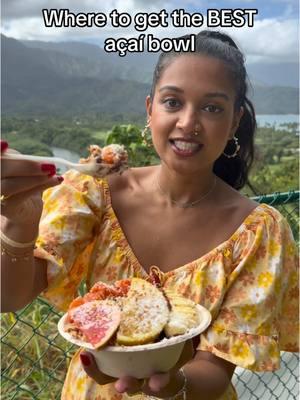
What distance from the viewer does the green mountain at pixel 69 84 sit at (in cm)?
298

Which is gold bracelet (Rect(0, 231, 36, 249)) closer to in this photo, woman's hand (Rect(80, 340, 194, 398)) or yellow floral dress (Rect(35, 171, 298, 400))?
yellow floral dress (Rect(35, 171, 298, 400))

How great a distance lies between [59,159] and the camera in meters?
1.15

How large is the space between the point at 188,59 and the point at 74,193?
491 mm

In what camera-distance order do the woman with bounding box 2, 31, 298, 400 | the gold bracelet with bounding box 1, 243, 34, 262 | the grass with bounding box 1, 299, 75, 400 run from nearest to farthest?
the gold bracelet with bounding box 1, 243, 34, 262
the woman with bounding box 2, 31, 298, 400
the grass with bounding box 1, 299, 75, 400

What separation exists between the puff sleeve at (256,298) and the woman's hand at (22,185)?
601 mm

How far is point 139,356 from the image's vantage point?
112 centimetres

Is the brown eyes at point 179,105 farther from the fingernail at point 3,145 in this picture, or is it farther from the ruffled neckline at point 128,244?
the fingernail at point 3,145

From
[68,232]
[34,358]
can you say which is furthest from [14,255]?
[34,358]

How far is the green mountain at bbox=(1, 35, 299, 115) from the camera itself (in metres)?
2.98

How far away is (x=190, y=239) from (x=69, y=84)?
202 centimetres

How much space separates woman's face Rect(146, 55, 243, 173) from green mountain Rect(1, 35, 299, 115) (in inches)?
41.3

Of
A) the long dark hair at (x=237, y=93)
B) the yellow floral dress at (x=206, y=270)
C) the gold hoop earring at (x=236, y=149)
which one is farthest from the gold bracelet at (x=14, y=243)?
the gold hoop earring at (x=236, y=149)

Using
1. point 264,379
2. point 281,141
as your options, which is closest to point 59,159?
point 264,379

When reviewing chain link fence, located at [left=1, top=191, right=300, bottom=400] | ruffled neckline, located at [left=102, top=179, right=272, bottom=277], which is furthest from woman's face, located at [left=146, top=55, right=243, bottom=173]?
chain link fence, located at [left=1, top=191, right=300, bottom=400]
